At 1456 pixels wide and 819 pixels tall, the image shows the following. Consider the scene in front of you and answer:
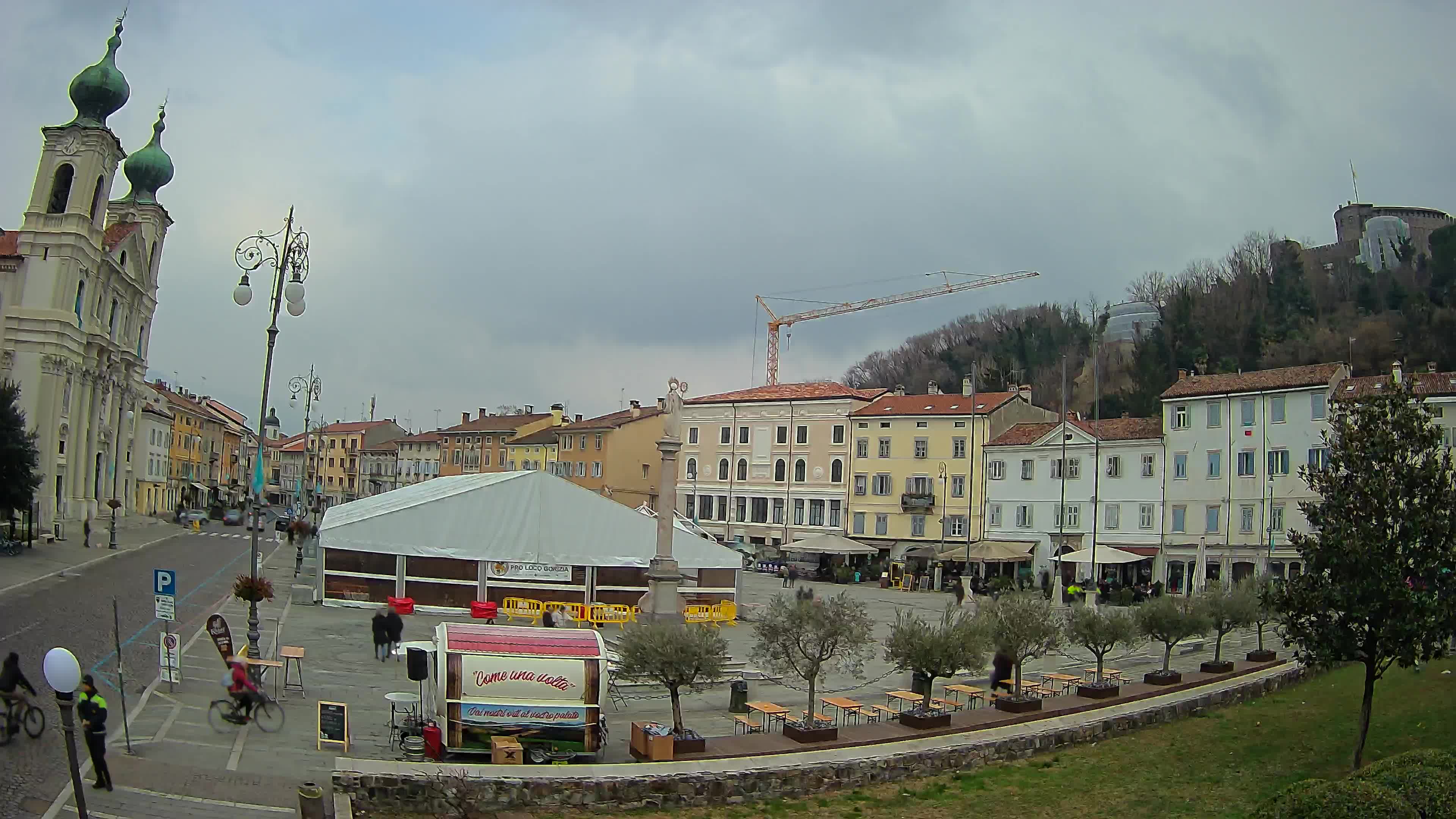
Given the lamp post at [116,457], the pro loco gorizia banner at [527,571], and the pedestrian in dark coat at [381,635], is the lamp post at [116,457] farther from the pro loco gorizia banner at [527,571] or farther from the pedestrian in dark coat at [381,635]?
the pedestrian in dark coat at [381,635]

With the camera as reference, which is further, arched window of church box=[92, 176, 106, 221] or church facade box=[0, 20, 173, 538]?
arched window of church box=[92, 176, 106, 221]

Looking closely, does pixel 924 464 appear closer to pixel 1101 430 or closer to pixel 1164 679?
pixel 1101 430

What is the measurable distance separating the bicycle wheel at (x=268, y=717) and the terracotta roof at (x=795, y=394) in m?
52.7

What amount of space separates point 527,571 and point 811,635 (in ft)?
62.1

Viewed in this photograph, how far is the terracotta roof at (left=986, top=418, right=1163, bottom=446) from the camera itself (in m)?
55.4

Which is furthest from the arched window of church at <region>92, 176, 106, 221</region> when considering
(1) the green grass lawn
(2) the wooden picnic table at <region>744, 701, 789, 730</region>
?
(1) the green grass lawn

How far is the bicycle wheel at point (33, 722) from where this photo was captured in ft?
49.5

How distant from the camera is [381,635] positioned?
24.3 metres

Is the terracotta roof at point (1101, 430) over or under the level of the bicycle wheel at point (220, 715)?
over

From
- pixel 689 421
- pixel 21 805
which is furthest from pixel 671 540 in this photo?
pixel 689 421

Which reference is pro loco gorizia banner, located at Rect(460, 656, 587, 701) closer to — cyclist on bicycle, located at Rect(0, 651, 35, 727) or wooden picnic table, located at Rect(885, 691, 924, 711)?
cyclist on bicycle, located at Rect(0, 651, 35, 727)

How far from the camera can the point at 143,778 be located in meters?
13.8

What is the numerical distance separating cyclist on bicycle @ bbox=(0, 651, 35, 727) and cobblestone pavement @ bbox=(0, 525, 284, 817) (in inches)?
21.8

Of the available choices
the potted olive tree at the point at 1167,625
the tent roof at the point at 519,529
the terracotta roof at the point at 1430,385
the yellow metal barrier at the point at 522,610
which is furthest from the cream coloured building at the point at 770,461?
the potted olive tree at the point at 1167,625
